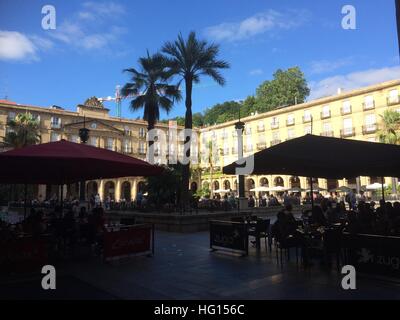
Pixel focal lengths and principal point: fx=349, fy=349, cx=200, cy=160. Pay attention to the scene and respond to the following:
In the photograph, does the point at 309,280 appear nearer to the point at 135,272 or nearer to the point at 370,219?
the point at 370,219

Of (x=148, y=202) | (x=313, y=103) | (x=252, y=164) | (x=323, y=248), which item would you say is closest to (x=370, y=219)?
(x=323, y=248)

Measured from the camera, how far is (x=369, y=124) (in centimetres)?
4300

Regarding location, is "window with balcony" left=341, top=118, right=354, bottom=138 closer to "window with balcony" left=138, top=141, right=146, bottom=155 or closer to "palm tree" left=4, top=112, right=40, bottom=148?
"window with balcony" left=138, top=141, right=146, bottom=155

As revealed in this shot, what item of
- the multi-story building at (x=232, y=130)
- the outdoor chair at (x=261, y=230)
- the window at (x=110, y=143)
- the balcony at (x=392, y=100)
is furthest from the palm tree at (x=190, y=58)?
the window at (x=110, y=143)

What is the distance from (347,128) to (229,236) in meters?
41.1

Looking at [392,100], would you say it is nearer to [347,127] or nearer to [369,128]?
[369,128]

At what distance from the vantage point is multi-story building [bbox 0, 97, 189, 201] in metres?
49.9

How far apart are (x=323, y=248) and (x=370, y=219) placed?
5.04 feet

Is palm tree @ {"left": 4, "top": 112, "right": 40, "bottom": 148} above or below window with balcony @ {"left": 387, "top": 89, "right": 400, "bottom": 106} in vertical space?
below

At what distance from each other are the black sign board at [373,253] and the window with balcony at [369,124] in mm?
40578

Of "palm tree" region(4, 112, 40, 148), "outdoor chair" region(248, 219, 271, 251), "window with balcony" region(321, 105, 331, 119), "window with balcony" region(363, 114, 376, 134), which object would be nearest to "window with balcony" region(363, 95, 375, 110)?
"window with balcony" region(363, 114, 376, 134)

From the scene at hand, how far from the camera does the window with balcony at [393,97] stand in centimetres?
4025

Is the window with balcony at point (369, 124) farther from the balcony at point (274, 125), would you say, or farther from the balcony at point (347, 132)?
the balcony at point (274, 125)

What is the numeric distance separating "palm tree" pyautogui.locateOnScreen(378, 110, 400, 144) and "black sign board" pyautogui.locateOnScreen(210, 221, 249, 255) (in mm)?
33352
